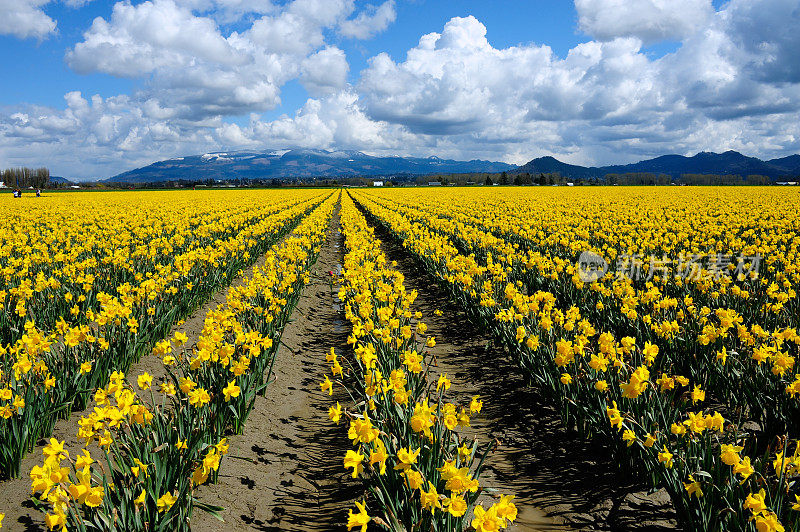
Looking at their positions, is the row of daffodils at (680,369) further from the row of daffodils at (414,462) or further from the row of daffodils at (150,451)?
the row of daffodils at (150,451)

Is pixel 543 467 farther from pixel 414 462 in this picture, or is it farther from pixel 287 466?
pixel 287 466

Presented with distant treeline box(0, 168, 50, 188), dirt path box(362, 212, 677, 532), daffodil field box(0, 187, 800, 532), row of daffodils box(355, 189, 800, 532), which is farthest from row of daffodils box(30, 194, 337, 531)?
distant treeline box(0, 168, 50, 188)

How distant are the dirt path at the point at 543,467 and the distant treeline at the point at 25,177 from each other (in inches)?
6274

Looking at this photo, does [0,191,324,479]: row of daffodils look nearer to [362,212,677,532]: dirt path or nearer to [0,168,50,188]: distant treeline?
[362,212,677,532]: dirt path

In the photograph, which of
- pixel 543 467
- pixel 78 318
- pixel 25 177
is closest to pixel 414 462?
pixel 543 467

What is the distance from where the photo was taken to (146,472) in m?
3.14

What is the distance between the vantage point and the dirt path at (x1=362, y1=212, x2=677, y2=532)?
149 inches

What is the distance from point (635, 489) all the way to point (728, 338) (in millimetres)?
3299

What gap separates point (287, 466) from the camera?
464 cm

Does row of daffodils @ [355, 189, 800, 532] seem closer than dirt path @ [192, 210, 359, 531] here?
Yes

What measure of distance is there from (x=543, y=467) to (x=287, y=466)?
2.55m

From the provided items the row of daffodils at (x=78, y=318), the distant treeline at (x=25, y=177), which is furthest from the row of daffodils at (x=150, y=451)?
the distant treeline at (x=25, y=177)

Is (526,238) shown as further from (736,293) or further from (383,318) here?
(383,318)

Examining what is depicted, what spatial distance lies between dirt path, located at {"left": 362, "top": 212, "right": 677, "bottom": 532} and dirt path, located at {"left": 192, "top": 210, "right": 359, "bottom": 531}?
1.53m
